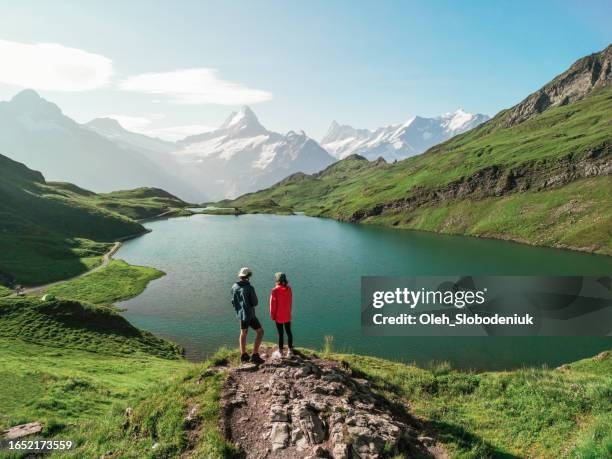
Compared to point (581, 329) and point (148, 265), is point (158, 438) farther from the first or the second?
point (148, 265)

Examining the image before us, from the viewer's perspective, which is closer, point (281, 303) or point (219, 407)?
point (219, 407)

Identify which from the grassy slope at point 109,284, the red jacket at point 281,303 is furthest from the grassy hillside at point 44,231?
the red jacket at point 281,303

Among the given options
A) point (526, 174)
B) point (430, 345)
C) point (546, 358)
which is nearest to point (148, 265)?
point (430, 345)

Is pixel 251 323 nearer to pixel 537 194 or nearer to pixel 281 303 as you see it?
pixel 281 303

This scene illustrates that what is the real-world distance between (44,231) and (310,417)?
12336cm

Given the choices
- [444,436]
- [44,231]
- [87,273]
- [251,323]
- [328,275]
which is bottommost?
[87,273]

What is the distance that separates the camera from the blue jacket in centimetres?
1866

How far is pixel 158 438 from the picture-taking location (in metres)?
15.0

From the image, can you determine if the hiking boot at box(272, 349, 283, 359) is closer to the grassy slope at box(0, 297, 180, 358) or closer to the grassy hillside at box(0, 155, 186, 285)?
the grassy slope at box(0, 297, 180, 358)

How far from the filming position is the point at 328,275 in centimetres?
8381

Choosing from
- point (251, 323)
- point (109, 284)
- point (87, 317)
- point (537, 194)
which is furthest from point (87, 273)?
point (537, 194)

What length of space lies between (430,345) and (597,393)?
26.8 m

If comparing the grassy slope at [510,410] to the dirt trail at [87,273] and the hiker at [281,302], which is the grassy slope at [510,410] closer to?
the hiker at [281,302]

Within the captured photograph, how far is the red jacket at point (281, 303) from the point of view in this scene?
751 inches
